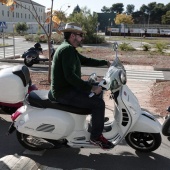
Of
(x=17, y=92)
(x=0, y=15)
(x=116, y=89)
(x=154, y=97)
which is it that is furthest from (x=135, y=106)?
(x=0, y=15)

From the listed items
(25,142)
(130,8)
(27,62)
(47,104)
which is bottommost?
(25,142)

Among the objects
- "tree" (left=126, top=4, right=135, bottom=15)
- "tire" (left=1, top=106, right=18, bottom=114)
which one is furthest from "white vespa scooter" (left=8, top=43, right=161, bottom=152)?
"tree" (left=126, top=4, right=135, bottom=15)

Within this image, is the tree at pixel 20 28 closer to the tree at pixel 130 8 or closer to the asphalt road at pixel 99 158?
the asphalt road at pixel 99 158

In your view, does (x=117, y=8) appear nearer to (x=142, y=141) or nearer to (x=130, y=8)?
(x=130, y=8)

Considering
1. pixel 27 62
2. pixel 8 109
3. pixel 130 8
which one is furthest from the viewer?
pixel 130 8

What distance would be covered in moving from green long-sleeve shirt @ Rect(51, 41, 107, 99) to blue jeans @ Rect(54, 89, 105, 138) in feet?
0.33

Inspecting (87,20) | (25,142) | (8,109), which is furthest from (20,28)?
(25,142)

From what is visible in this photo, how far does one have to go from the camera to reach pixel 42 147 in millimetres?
4367

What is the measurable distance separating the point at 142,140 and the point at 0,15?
8977cm

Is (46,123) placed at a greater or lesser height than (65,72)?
lesser

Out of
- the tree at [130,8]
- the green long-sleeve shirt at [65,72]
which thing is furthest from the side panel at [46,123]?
the tree at [130,8]

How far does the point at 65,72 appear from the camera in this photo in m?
3.87

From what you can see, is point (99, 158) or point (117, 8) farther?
point (117, 8)

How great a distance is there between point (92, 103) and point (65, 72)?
1.85 ft
